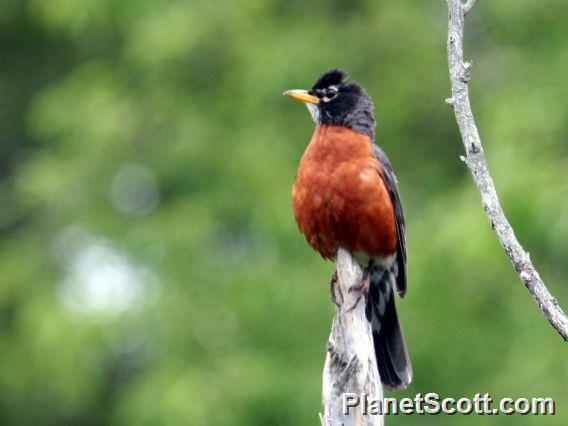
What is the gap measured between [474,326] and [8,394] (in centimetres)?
493

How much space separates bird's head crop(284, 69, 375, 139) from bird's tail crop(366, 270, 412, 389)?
2.73 ft

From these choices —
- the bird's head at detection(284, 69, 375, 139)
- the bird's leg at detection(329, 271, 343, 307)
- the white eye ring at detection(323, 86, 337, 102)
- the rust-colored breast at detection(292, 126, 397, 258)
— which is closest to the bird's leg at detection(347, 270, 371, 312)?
the bird's leg at detection(329, 271, 343, 307)

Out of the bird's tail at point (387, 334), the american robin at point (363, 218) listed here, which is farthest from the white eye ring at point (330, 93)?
the bird's tail at point (387, 334)

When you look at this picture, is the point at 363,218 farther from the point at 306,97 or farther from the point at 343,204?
the point at 306,97

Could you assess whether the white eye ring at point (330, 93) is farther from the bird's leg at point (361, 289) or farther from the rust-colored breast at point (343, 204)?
the bird's leg at point (361, 289)

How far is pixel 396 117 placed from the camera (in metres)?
10.4

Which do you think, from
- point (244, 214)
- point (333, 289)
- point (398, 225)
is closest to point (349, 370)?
point (333, 289)

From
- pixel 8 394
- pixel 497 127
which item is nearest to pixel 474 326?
pixel 497 127

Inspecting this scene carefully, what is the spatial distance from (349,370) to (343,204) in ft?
4.79

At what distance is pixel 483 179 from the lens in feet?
12.7

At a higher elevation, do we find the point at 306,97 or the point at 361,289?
the point at 306,97

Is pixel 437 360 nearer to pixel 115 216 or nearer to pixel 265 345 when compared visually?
pixel 265 345

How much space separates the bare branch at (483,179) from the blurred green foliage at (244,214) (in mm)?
3806

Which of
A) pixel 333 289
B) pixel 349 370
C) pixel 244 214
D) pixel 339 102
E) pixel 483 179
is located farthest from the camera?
pixel 244 214
